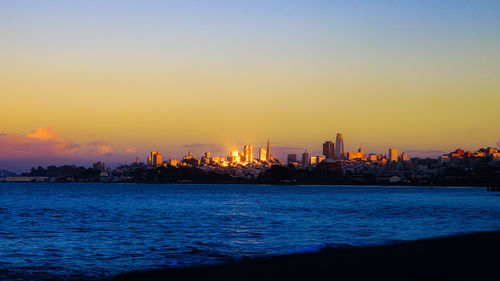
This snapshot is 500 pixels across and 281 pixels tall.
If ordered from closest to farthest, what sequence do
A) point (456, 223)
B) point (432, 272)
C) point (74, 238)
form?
point (432, 272) → point (74, 238) → point (456, 223)

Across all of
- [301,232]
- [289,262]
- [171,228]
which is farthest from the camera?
[171,228]

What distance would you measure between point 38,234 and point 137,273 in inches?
752

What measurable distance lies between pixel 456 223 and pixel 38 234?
30.0 meters

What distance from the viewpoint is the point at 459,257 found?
1919 cm

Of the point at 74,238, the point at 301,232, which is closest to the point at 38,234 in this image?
the point at 74,238

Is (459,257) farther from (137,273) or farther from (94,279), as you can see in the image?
(94,279)

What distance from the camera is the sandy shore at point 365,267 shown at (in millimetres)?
15547

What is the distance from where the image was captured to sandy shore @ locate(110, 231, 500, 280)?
612 inches

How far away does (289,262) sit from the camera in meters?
18.8

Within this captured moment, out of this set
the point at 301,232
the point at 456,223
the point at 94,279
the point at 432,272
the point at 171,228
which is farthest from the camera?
the point at 456,223

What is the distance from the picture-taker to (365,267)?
1719 centimetres

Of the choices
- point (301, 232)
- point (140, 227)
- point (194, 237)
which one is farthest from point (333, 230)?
point (140, 227)

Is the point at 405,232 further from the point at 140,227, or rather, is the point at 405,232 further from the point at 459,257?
the point at 140,227

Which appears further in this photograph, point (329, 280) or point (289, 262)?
point (289, 262)
